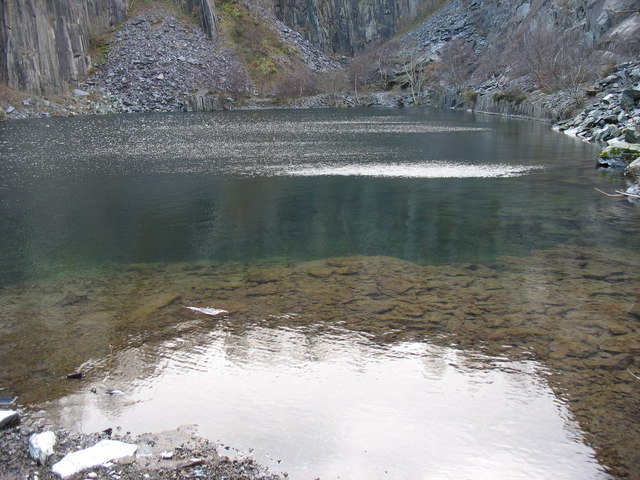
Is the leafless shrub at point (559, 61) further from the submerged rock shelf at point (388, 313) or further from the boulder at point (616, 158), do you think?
the submerged rock shelf at point (388, 313)

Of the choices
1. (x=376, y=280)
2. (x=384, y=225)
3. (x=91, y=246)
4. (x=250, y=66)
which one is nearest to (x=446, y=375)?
(x=376, y=280)

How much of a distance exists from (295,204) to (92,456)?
52.5 ft

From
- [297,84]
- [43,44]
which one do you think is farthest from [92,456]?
[297,84]

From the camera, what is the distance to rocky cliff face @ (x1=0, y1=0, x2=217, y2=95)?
86688 millimetres

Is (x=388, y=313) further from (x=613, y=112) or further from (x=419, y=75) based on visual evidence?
(x=419, y=75)

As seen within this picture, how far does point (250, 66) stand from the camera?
128 meters

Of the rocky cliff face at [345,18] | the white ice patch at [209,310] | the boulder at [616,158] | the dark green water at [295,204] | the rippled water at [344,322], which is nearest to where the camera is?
the rippled water at [344,322]

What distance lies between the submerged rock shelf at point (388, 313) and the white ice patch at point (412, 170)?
46.6ft

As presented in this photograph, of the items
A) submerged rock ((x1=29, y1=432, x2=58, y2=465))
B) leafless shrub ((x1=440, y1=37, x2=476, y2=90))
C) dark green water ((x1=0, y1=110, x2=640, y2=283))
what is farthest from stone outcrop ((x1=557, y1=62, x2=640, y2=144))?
leafless shrub ((x1=440, y1=37, x2=476, y2=90))

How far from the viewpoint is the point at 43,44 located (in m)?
93.2

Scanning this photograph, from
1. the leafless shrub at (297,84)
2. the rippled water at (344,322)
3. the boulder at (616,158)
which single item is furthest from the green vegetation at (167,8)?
the boulder at (616,158)

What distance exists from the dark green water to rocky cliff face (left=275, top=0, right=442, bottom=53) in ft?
488

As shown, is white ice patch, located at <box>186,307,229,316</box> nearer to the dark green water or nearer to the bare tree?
the dark green water

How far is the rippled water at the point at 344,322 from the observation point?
6645 mm
